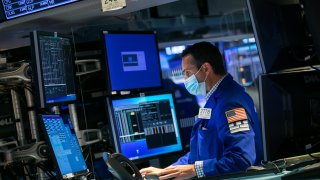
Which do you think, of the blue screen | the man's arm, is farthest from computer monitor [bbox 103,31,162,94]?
the man's arm

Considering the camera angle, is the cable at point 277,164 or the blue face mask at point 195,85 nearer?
the cable at point 277,164

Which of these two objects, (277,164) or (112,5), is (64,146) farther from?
(277,164)

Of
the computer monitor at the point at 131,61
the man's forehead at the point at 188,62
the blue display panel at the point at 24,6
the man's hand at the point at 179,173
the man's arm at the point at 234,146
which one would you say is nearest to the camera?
the man's arm at the point at 234,146

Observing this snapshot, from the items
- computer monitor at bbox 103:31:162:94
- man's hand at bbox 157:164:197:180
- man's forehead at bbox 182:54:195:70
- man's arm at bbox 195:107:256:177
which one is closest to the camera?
man's arm at bbox 195:107:256:177

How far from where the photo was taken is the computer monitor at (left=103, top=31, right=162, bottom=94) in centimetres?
393

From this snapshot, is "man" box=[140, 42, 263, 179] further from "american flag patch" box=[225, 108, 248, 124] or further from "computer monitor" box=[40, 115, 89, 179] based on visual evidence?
"computer monitor" box=[40, 115, 89, 179]

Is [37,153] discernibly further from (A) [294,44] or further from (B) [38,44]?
(A) [294,44]

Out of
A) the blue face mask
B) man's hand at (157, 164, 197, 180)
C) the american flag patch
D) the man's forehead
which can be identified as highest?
the man's forehead

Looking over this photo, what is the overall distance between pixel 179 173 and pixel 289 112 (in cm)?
119

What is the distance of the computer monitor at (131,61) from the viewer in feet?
12.9

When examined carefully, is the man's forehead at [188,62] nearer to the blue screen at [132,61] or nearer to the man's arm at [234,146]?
the blue screen at [132,61]

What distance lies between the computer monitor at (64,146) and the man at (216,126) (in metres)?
0.43

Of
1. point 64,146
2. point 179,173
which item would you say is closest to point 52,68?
point 64,146

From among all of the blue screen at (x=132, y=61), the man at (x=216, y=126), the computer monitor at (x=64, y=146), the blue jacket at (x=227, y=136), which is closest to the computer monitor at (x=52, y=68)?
the computer monitor at (x=64, y=146)
